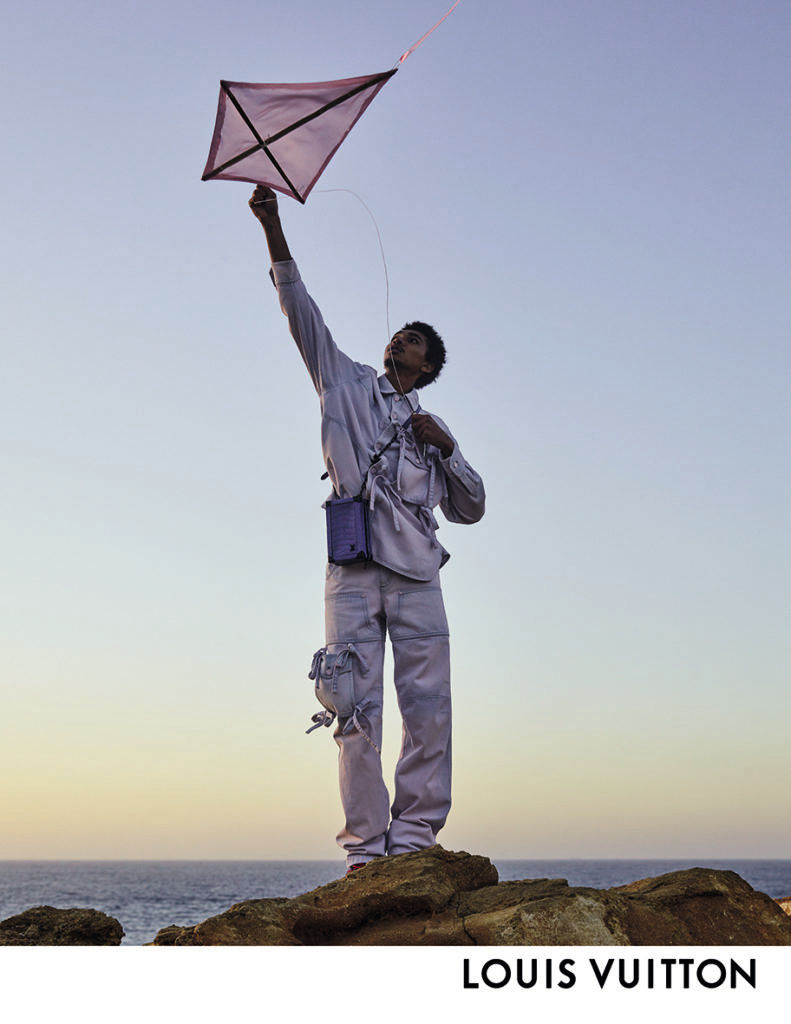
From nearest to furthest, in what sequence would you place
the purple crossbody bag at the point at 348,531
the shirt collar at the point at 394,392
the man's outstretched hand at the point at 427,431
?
the purple crossbody bag at the point at 348,531
the man's outstretched hand at the point at 427,431
the shirt collar at the point at 394,392

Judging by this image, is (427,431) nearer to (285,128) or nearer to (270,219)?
(270,219)

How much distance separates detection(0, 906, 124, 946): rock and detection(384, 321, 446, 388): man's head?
3.63m

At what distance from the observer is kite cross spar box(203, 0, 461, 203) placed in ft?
20.4

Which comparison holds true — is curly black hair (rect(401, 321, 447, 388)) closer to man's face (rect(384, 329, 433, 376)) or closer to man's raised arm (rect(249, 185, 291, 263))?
man's face (rect(384, 329, 433, 376))

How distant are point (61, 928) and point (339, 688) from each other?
1855mm

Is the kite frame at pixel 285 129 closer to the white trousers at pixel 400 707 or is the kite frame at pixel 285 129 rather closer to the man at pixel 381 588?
the man at pixel 381 588

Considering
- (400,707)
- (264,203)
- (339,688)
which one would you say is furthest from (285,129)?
(400,707)

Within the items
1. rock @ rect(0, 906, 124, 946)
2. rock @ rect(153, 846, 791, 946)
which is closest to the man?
rock @ rect(153, 846, 791, 946)

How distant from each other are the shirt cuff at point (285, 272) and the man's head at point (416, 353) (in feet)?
2.95

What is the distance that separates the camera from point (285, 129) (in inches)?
249

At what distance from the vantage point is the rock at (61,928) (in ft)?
15.8

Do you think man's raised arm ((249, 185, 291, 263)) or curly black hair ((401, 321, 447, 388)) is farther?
curly black hair ((401, 321, 447, 388))

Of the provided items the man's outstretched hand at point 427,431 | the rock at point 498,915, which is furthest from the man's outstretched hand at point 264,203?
the rock at point 498,915
